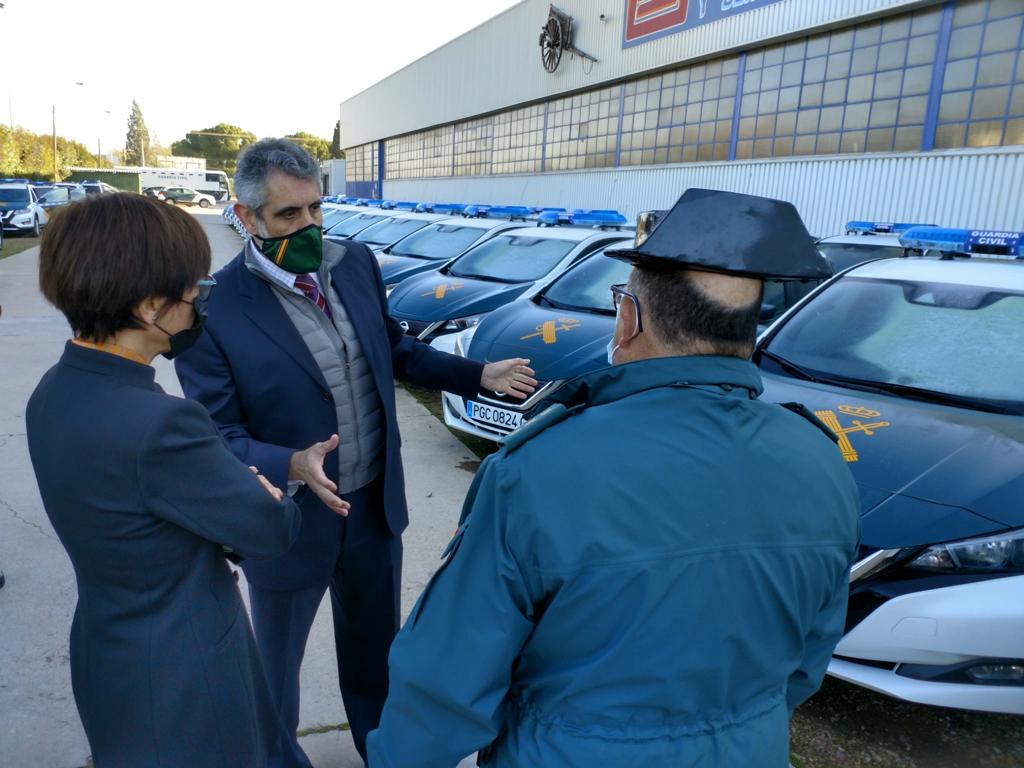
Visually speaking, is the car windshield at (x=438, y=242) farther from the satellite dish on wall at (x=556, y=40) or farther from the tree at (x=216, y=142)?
the tree at (x=216, y=142)

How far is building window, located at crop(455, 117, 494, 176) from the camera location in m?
25.0

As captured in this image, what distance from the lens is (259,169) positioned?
77.0 inches

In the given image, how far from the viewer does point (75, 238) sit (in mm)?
1327

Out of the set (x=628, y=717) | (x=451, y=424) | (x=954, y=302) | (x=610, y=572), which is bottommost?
(x=451, y=424)

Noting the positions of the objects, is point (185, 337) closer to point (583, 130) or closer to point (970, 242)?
point (970, 242)

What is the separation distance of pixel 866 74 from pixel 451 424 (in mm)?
9989

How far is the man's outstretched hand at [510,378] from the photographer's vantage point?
7.47ft

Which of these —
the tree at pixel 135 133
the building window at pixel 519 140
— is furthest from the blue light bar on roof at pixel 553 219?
the tree at pixel 135 133

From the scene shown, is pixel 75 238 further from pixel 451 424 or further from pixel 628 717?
pixel 451 424

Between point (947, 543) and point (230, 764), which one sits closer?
point (230, 764)

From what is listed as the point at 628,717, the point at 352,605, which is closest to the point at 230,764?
the point at 352,605

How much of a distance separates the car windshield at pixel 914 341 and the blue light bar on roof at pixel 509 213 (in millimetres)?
6650

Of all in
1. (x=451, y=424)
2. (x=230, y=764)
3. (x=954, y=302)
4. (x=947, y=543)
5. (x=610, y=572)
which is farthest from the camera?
(x=451, y=424)

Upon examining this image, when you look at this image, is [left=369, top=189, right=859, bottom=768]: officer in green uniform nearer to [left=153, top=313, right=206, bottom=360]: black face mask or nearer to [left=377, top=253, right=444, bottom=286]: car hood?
[left=153, top=313, right=206, bottom=360]: black face mask
